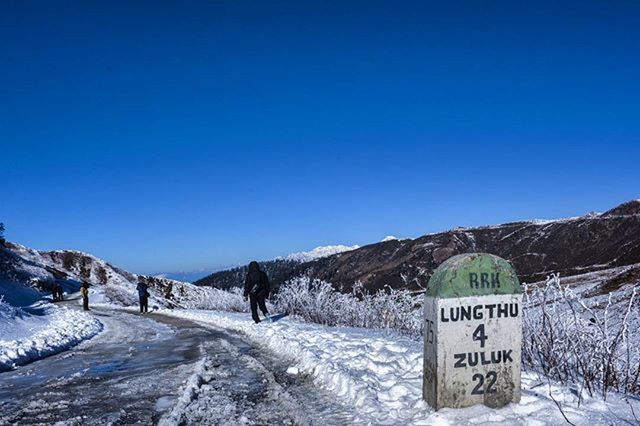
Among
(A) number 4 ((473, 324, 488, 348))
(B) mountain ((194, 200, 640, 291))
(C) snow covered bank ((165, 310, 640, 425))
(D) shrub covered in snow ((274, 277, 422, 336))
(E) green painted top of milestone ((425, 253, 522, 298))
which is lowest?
(C) snow covered bank ((165, 310, 640, 425))

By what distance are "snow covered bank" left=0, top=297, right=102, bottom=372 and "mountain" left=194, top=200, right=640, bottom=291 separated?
131 ft

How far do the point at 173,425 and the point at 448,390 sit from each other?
8.92ft

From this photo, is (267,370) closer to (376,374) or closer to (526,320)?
(376,374)

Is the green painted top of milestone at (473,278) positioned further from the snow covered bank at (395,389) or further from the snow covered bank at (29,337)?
the snow covered bank at (29,337)

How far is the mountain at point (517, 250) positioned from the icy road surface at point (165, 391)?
44.1 m

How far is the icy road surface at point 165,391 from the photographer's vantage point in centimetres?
579

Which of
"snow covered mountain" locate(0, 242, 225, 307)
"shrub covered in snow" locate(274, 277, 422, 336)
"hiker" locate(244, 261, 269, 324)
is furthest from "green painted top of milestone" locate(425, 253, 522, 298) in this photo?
"snow covered mountain" locate(0, 242, 225, 307)

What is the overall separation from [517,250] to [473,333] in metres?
72.4

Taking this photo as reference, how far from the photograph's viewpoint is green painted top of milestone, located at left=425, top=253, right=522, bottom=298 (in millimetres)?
5145

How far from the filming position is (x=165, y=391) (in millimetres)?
7098

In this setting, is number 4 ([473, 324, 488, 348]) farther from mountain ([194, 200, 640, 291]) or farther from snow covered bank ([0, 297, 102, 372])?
mountain ([194, 200, 640, 291])

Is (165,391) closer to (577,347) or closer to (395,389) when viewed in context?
(395,389)

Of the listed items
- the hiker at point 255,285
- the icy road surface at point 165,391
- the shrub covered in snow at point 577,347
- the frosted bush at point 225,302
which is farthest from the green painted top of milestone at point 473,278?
the frosted bush at point 225,302

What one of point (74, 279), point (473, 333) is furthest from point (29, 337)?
point (74, 279)
